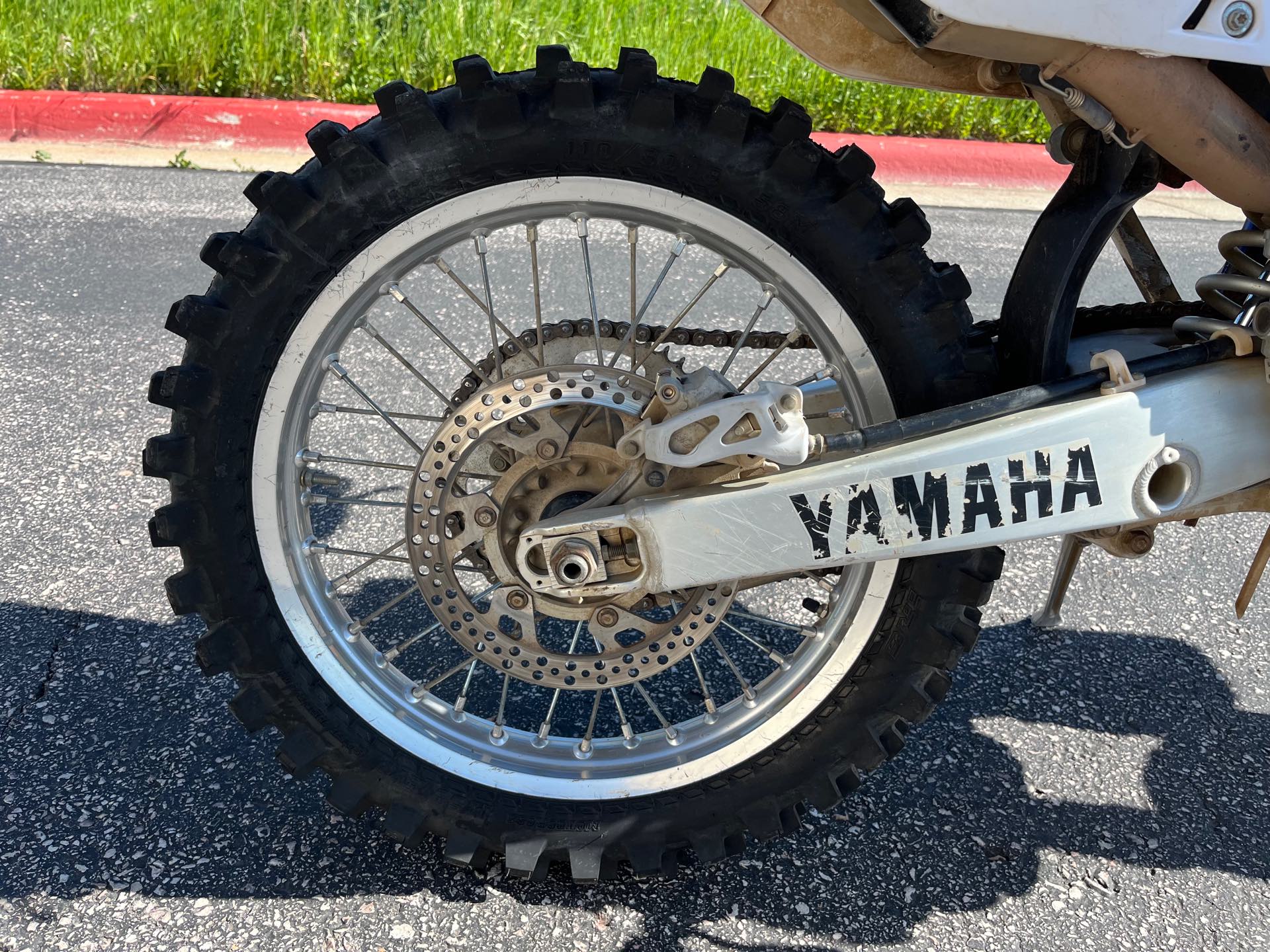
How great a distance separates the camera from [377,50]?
6094 millimetres

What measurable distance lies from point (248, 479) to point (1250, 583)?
1718 millimetres

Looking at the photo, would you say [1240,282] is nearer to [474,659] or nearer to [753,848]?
[753,848]

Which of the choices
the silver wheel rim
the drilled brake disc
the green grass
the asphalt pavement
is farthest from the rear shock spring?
the green grass

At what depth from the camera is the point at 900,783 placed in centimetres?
233

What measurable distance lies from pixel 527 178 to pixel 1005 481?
2.78ft

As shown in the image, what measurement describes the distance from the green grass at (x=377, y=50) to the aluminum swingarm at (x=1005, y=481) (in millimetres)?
4555

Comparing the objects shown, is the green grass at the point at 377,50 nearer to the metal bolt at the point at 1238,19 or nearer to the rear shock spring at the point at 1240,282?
the rear shock spring at the point at 1240,282

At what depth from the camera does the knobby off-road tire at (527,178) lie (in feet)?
5.65

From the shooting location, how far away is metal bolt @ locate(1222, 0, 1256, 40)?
1.53 metres

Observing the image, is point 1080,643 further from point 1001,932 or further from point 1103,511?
point 1103,511

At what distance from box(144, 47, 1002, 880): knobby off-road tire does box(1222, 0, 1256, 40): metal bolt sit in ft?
1.56

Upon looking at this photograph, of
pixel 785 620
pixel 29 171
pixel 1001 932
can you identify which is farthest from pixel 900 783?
pixel 29 171

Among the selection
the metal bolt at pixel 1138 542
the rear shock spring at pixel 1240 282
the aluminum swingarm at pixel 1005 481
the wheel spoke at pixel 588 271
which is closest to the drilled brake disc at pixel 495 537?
the wheel spoke at pixel 588 271

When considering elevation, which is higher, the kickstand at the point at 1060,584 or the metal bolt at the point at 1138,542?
the metal bolt at the point at 1138,542
